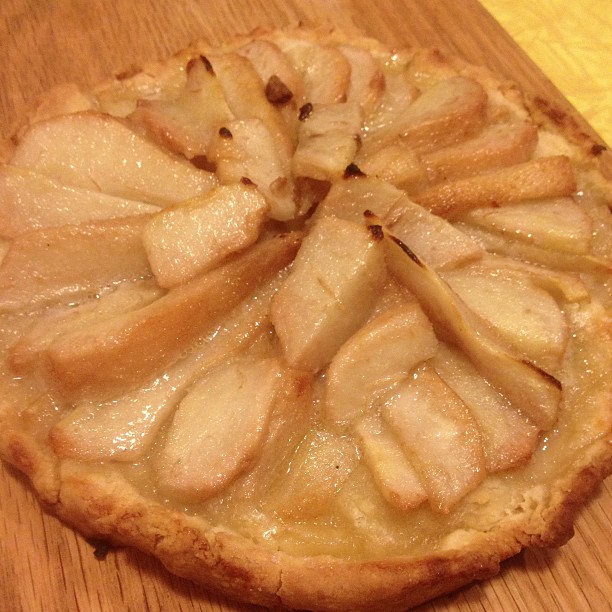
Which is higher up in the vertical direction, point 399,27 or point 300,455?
point 399,27

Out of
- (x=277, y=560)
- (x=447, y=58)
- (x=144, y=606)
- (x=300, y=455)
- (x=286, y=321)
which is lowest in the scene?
(x=144, y=606)

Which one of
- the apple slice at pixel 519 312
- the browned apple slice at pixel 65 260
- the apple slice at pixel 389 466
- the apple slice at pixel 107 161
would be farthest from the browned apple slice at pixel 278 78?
the apple slice at pixel 389 466

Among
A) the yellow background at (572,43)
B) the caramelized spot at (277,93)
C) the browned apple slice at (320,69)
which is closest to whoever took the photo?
the caramelized spot at (277,93)

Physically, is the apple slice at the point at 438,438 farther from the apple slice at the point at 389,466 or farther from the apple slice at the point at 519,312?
the apple slice at the point at 519,312

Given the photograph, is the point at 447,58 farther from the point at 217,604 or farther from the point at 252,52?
the point at 217,604

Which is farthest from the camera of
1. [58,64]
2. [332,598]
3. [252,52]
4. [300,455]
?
[58,64]

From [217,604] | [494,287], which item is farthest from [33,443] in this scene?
[494,287]
